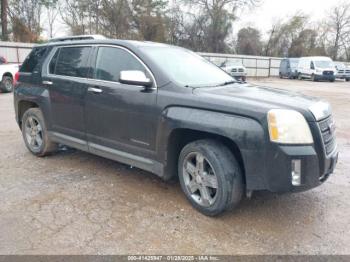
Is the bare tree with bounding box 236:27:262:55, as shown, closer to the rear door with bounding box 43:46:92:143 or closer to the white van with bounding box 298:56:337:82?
the white van with bounding box 298:56:337:82

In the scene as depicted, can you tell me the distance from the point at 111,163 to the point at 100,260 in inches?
97.6

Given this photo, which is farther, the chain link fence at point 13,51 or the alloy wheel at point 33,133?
the chain link fence at point 13,51

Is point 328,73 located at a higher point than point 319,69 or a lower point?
lower

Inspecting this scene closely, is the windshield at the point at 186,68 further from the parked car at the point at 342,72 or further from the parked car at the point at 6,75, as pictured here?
the parked car at the point at 342,72

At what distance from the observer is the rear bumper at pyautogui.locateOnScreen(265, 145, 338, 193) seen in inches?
122

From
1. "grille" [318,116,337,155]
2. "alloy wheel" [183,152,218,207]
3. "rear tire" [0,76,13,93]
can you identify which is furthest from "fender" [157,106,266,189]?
"rear tire" [0,76,13,93]

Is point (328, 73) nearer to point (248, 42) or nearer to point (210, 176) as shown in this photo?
point (248, 42)

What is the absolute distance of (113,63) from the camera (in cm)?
436

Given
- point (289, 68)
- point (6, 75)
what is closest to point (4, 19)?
point (6, 75)

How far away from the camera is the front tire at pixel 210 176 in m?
3.43

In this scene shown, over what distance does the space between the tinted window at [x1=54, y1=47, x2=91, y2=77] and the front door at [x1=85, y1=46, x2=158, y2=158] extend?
25cm

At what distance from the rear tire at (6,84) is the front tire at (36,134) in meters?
10.2

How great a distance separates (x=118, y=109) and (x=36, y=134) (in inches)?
83.4

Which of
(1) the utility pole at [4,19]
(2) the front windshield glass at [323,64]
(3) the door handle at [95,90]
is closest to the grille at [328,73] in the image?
(2) the front windshield glass at [323,64]
